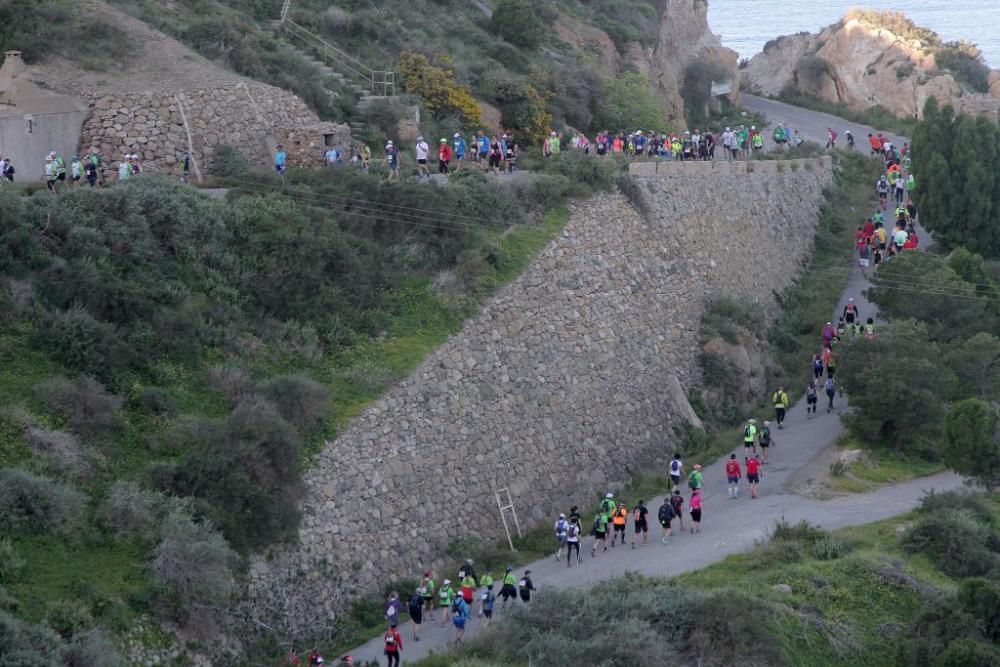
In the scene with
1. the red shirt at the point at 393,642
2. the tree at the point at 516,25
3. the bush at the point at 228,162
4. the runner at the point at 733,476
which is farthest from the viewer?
the tree at the point at 516,25

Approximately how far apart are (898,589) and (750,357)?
519 inches

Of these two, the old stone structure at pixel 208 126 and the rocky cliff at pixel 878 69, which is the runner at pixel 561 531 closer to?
the old stone structure at pixel 208 126

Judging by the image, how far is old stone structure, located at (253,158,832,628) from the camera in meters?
28.3

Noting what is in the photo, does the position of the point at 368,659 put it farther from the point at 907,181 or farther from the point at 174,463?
the point at 907,181

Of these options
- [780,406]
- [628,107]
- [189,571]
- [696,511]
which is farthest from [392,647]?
[628,107]

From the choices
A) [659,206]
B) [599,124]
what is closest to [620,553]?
[659,206]

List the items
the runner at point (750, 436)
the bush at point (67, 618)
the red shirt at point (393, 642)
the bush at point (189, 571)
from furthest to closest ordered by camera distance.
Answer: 1. the runner at point (750, 436)
2. the red shirt at point (393, 642)
3. the bush at point (189, 571)
4. the bush at point (67, 618)

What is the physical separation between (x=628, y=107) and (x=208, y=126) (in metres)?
19.0

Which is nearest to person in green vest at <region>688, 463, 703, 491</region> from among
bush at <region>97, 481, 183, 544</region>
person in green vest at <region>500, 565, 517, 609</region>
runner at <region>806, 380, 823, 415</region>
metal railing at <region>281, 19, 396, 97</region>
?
person in green vest at <region>500, 565, 517, 609</region>

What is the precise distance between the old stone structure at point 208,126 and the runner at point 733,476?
1289 cm

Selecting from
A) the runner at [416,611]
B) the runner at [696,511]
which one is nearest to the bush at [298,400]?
the runner at [416,611]

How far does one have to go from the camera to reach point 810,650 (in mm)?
25547

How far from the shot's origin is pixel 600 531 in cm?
2984

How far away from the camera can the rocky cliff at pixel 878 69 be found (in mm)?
71375
